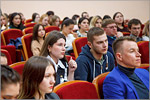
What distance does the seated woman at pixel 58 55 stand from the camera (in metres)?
1.90

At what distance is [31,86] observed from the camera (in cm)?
120

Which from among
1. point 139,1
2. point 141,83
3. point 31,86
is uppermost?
point 139,1

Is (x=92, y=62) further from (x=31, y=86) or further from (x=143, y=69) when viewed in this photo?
(x=31, y=86)

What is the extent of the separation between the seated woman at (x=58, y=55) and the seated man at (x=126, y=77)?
1.39 ft

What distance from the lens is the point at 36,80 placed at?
1.21 meters

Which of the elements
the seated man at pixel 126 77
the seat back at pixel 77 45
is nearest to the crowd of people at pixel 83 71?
the seated man at pixel 126 77

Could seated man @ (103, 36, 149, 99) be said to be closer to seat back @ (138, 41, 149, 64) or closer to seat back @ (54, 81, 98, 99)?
seat back @ (54, 81, 98, 99)

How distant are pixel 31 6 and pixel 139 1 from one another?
3228 millimetres

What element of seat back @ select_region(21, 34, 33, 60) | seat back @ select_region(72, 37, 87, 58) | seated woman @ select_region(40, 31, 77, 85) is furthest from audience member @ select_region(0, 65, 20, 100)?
seat back @ select_region(21, 34, 33, 60)

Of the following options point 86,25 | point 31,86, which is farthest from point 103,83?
point 86,25

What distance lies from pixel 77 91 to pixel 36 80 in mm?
302

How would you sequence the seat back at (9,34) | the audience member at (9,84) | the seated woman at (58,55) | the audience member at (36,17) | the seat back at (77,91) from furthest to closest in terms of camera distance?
1. the audience member at (36,17)
2. the seat back at (9,34)
3. the seated woman at (58,55)
4. the seat back at (77,91)
5. the audience member at (9,84)

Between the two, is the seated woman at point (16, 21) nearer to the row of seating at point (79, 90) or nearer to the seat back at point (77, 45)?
the seat back at point (77, 45)

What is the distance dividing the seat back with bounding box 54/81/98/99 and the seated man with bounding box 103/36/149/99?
89mm
